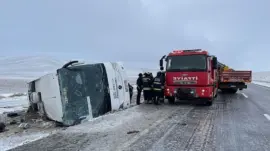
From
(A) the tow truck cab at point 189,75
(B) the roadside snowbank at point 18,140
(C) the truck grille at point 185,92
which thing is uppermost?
(A) the tow truck cab at point 189,75

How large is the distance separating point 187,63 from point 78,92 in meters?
5.35

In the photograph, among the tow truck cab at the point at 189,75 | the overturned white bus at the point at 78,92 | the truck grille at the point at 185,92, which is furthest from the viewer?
the truck grille at the point at 185,92

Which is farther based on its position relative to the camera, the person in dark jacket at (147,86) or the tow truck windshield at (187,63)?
the person in dark jacket at (147,86)

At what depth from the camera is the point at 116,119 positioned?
782cm

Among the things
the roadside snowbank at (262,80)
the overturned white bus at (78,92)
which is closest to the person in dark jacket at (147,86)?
the overturned white bus at (78,92)

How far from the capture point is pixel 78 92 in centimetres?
818

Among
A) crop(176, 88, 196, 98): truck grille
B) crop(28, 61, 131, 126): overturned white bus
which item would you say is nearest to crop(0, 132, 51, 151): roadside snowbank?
crop(28, 61, 131, 126): overturned white bus

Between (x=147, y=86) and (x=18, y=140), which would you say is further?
(x=147, y=86)

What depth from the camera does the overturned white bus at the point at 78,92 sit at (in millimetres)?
7797

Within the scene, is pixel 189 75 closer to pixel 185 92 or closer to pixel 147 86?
pixel 185 92

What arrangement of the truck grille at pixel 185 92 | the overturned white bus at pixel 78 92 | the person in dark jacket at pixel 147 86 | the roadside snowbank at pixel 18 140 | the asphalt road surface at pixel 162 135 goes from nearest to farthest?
the asphalt road surface at pixel 162 135
the roadside snowbank at pixel 18 140
the overturned white bus at pixel 78 92
the truck grille at pixel 185 92
the person in dark jacket at pixel 147 86

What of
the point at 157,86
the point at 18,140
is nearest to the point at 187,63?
the point at 157,86

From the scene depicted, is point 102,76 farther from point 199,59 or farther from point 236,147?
point 236,147

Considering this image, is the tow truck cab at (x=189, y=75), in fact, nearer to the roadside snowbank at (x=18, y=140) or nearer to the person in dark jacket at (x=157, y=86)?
the person in dark jacket at (x=157, y=86)
